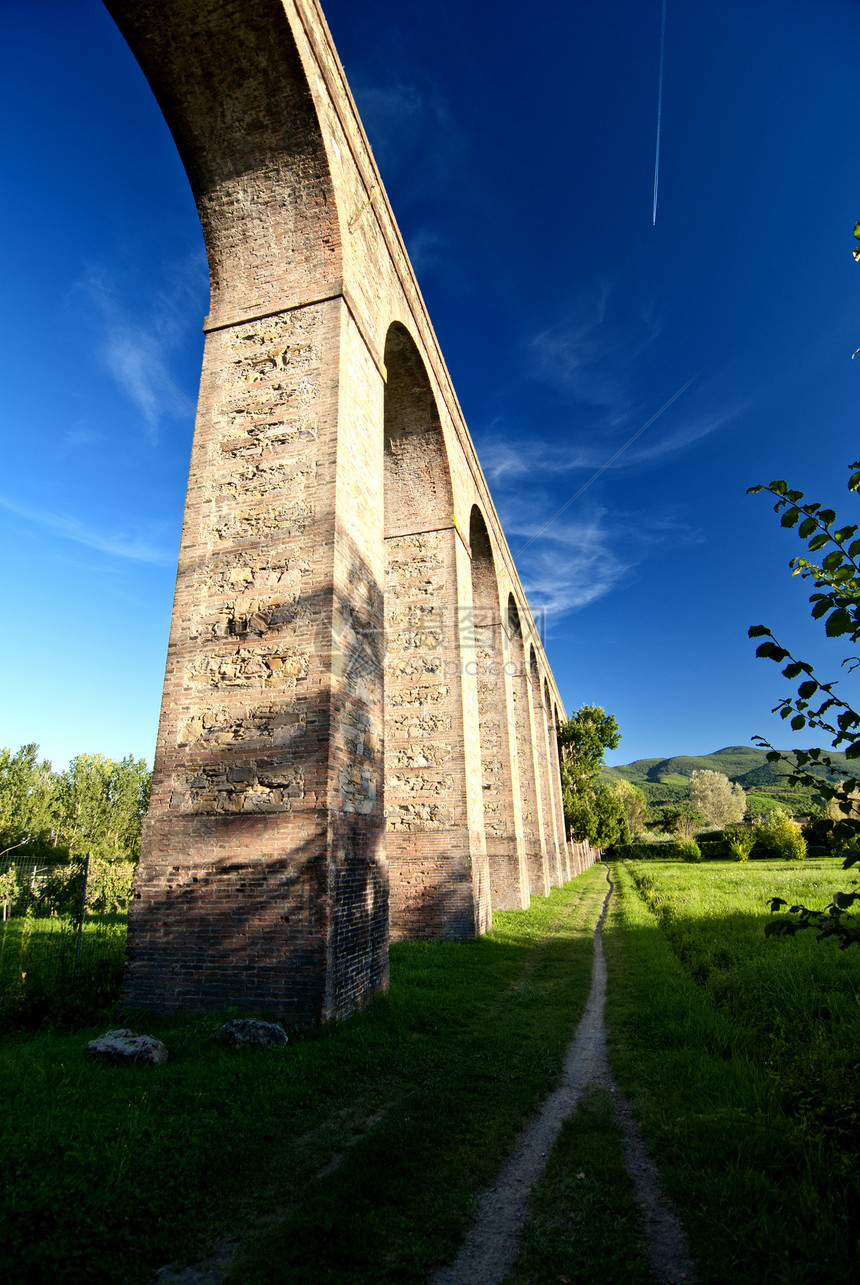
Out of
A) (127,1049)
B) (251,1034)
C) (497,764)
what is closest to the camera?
(127,1049)

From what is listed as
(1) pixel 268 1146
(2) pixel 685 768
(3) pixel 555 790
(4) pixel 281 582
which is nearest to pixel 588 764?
(3) pixel 555 790

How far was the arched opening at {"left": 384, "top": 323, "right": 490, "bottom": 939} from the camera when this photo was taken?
10.0m

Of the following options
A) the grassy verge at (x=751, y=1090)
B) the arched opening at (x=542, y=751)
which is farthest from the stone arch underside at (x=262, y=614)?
the arched opening at (x=542, y=751)

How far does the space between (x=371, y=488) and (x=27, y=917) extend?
5806 millimetres

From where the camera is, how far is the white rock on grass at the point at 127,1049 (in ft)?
13.9

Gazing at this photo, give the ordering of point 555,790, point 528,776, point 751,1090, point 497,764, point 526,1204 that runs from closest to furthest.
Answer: point 526,1204
point 751,1090
point 497,764
point 528,776
point 555,790

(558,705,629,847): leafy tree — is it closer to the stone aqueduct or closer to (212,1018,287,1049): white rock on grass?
the stone aqueduct

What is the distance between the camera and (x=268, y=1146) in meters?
3.43

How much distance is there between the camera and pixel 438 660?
11203mm

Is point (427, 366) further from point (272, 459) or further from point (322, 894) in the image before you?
point (322, 894)

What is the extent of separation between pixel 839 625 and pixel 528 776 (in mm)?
17442

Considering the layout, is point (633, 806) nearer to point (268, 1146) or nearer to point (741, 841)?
point (741, 841)

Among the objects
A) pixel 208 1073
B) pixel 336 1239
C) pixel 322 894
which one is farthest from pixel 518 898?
pixel 336 1239

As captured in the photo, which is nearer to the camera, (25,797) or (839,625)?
(839,625)
